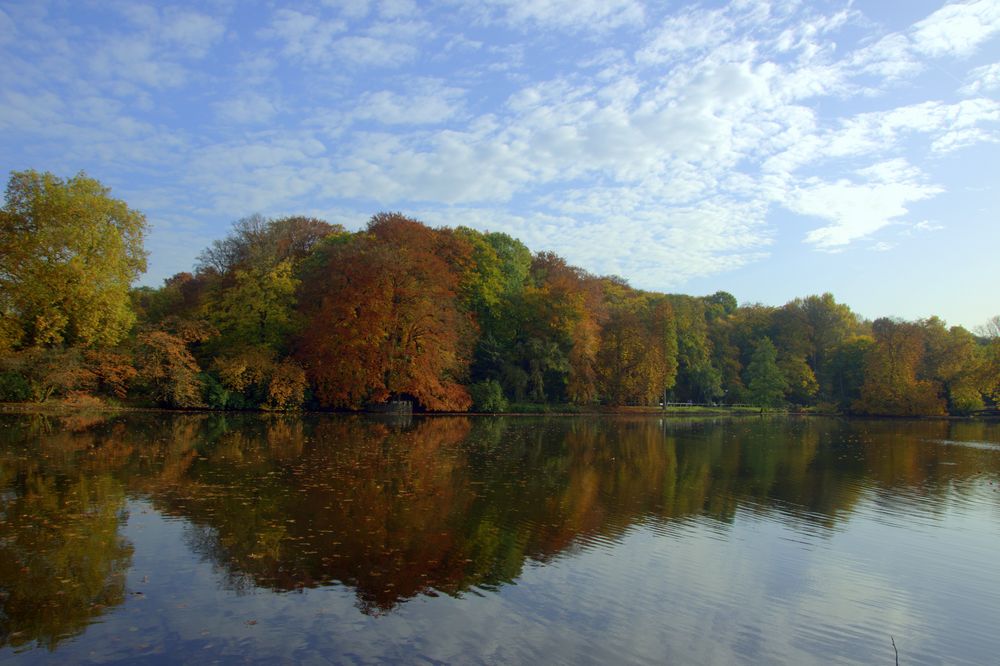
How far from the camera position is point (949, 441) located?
3366cm

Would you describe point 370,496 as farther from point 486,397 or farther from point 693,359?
point 693,359

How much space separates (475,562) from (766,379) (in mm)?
64102

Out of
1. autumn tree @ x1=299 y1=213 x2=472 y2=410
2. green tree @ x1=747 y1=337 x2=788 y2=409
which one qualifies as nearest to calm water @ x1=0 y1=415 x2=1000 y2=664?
autumn tree @ x1=299 y1=213 x2=472 y2=410

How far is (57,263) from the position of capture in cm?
3544

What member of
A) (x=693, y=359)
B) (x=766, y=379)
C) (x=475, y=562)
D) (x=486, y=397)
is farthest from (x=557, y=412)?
(x=475, y=562)

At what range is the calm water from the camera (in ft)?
21.6

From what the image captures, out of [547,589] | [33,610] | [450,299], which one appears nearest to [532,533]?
[547,589]

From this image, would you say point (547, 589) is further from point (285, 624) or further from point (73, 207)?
point (73, 207)

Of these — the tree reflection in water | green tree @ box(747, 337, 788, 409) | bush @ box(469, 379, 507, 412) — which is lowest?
the tree reflection in water

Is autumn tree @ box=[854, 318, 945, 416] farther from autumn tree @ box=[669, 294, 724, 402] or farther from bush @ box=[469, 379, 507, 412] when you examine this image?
bush @ box=[469, 379, 507, 412]

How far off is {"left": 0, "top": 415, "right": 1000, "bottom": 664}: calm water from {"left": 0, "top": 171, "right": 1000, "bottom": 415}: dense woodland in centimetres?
2111

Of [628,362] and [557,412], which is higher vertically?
[628,362]

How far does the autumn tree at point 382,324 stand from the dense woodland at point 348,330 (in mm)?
113

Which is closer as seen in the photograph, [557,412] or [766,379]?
[557,412]
